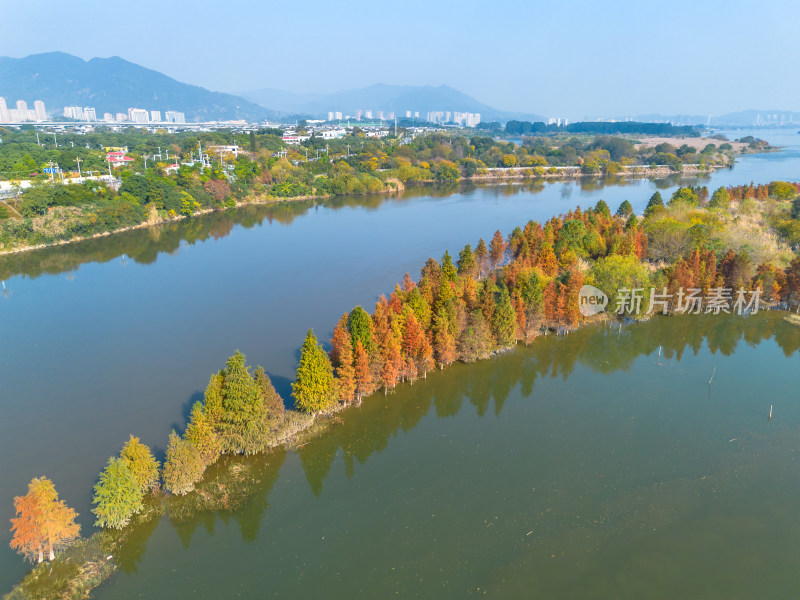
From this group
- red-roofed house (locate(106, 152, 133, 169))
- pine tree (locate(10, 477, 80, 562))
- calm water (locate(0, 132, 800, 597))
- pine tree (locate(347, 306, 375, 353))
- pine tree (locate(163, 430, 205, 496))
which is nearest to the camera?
pine tree (locate(10, 477, 80, 562))

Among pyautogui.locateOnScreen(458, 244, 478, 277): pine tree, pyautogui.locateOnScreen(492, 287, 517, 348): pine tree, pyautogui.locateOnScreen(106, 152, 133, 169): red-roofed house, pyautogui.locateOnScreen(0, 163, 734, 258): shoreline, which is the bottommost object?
pyautogui.locateOnScreen(492, 287, 517, 348): pine tree

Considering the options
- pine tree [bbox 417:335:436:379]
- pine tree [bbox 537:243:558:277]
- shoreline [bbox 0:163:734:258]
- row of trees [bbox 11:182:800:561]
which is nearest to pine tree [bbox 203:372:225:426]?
row of trees [bbox 11:182:800:561]

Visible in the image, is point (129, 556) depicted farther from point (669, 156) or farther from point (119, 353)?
point (669, 156)

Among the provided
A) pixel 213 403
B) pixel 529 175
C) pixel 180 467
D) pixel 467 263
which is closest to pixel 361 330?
pixel 213 403

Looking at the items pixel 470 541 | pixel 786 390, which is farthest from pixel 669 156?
pixel 470 541

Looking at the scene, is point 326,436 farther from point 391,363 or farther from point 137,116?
point 137,116

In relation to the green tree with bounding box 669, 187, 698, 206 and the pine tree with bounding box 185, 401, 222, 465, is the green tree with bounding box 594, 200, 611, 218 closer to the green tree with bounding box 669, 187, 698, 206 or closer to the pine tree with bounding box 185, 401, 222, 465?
the green tree with bounding box 669, 187, 698, 206
